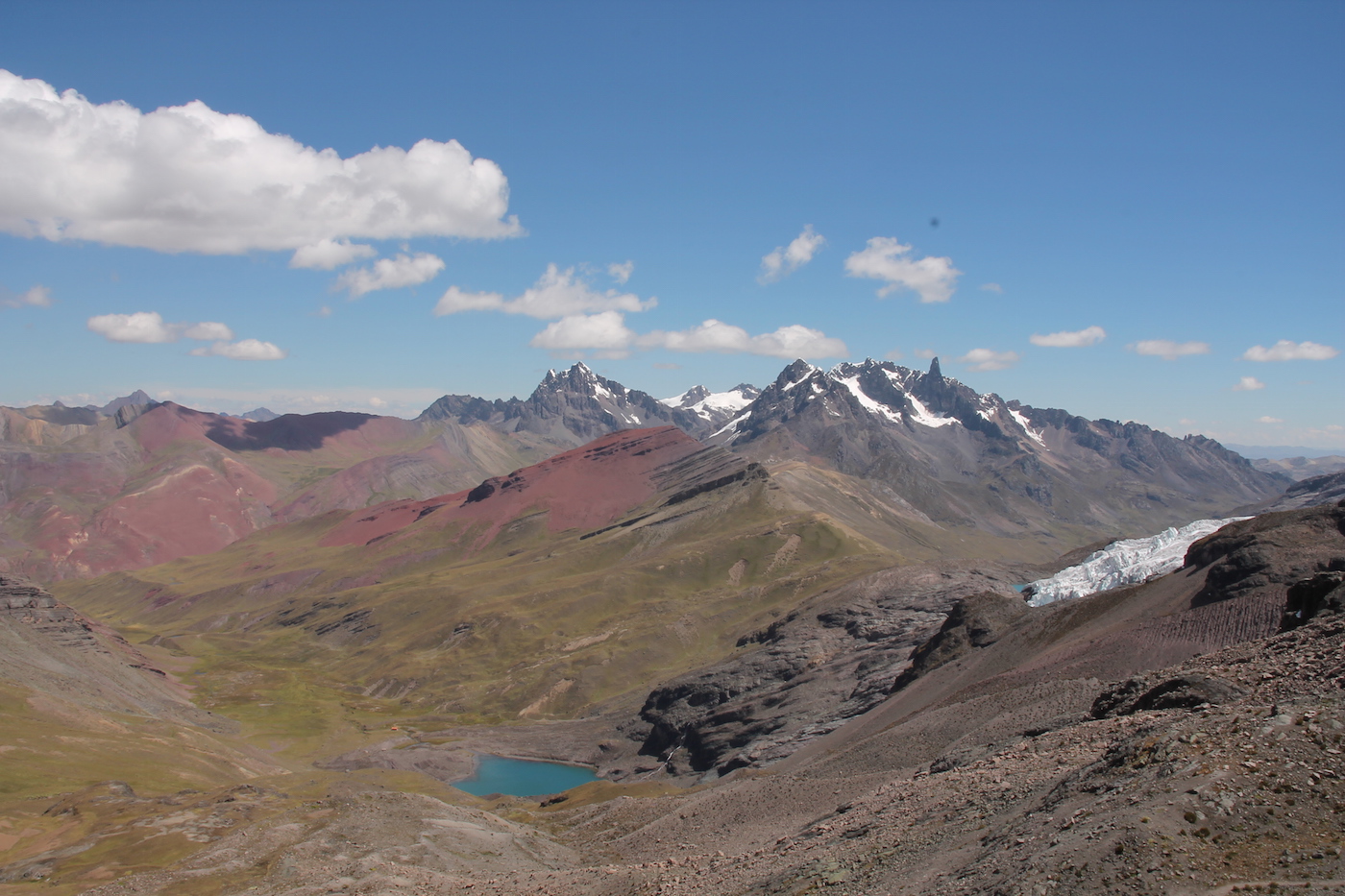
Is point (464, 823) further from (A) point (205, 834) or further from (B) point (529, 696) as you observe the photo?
(B) point (529, 696)

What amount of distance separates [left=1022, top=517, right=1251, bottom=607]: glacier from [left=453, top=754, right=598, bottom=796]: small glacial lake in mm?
87316

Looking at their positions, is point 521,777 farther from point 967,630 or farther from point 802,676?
point 967,630

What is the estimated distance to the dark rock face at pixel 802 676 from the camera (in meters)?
133

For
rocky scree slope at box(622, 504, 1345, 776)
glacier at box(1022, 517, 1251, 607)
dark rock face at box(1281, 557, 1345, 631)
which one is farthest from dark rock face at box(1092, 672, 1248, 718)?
glacier at box(1022, 517, 1251, 607)

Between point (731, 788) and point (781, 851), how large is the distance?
3354 cm

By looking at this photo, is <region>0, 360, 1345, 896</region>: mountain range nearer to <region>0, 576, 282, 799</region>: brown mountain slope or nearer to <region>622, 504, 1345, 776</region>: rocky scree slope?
<region>622, 504, 1345, 776</region>: rocky scree slope

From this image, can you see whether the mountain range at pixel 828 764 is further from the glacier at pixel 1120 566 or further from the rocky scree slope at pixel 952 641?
the glacier at pixel 1120 566

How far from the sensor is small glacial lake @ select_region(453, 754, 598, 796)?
5792 inches

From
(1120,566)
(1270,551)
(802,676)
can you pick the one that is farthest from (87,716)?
(1120,566)

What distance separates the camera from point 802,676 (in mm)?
151500

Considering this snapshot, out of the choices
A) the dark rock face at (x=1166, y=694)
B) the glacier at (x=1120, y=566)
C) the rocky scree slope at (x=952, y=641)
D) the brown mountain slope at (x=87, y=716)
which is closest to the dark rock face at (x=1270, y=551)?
the rocky scree slope at (x=952, y=641)

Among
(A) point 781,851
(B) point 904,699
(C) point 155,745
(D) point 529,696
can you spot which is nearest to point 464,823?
(A) point 781,851

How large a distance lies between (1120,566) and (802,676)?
63026mm

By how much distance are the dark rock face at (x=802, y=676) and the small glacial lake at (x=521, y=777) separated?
13.9 metres
